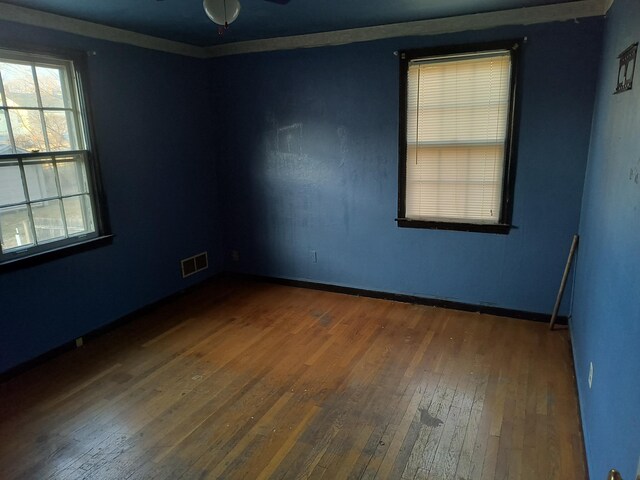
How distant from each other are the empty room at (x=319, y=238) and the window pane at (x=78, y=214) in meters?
0.02

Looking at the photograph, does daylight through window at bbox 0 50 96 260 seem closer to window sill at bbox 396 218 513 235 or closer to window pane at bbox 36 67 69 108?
window pane at bbox 36 67 69 108

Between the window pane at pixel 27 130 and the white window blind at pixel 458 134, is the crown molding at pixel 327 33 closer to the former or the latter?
the white window blind at pixel 458 134

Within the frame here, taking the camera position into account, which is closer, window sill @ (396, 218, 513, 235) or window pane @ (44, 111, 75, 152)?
window pane @ (44, 111, 75, 152)

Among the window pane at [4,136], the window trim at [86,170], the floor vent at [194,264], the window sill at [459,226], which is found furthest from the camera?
the floor vent at [194,264]

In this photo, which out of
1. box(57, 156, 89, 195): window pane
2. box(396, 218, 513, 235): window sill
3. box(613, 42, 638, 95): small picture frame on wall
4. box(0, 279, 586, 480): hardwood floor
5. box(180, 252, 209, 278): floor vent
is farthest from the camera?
box(180, 252, 209, 278): floor vent

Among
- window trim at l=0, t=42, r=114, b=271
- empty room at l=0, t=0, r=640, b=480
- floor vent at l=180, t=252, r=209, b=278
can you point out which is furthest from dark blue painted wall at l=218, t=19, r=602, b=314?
window trim at l=0, t=42, r=114, b=271

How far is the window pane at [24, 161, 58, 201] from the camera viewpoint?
2.99 meters

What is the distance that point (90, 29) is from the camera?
3279mm

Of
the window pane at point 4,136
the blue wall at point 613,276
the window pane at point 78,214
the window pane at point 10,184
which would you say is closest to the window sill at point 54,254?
the window pane at point 78,214

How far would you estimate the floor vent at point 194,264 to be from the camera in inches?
175

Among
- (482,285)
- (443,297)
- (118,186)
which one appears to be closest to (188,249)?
(118,186)

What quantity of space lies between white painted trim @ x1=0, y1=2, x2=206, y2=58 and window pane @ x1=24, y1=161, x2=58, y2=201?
0.95m

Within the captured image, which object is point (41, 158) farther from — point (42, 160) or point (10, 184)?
point (10, 184)

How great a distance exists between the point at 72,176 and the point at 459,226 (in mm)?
3202
